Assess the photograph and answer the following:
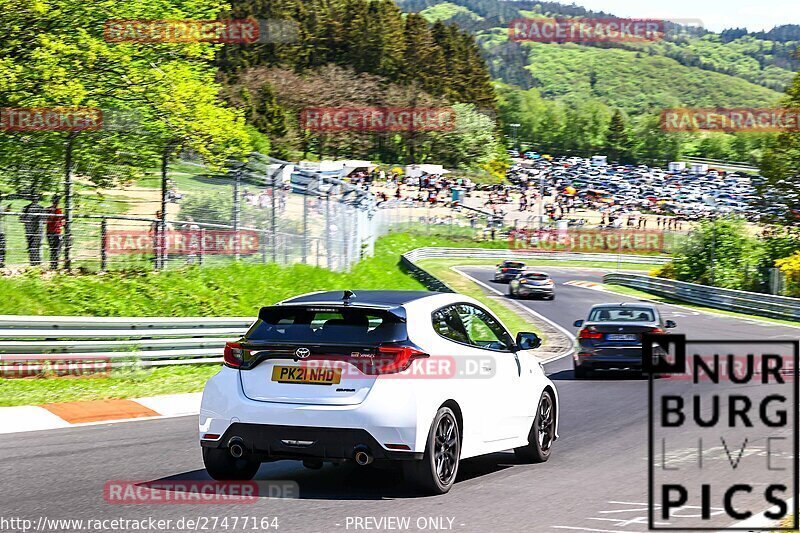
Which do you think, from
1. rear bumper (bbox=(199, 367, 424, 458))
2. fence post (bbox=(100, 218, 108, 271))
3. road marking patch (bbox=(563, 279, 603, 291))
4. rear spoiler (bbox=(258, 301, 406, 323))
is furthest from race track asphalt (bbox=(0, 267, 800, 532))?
road marking patch (bbox=(563, 279, 603, 291))

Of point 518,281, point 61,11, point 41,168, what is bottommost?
point 518,281

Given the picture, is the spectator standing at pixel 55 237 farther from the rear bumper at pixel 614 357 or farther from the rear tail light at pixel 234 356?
the rear tail light at pixel 234 356

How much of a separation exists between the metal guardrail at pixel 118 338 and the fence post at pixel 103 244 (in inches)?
157

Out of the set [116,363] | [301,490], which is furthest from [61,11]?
[301,490]

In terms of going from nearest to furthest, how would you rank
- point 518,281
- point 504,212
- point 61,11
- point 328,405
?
point 328,405 → point 61,11 → point 518,281 → point 504,212

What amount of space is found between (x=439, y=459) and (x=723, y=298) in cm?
4218

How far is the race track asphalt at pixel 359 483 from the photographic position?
7.23 m

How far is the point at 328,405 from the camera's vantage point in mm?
7902

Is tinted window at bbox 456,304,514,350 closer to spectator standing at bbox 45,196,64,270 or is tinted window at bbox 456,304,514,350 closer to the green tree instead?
spectator standing at bbox 45,196,64,270

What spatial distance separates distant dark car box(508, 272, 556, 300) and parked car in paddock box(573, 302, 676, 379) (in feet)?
92.6

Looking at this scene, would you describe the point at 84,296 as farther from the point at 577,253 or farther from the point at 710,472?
the point at 577,253

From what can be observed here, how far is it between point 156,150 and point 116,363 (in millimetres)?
10670

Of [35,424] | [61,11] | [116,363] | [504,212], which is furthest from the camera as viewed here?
[504,212]

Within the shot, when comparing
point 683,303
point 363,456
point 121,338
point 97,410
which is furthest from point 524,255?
point 363,456
